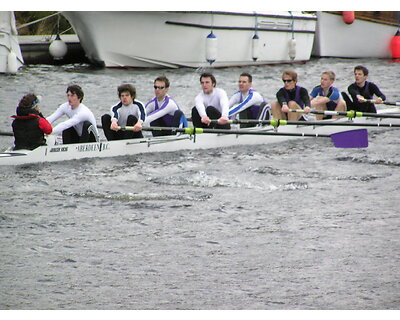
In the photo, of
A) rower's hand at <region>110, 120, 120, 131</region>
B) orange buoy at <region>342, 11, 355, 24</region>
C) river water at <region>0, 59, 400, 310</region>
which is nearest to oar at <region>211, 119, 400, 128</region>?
river water at <region>0, 59, 400, 310</region>

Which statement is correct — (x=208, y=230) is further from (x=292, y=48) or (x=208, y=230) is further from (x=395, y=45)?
(x=395, y=45)

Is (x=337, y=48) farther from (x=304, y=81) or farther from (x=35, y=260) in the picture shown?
(x=35, y=260)

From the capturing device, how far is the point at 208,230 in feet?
38.3

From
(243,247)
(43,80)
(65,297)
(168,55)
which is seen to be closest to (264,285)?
(243,247)

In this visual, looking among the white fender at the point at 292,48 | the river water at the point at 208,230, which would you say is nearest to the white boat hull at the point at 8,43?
the river water at the point at 208,230

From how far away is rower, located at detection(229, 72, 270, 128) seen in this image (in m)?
16.0

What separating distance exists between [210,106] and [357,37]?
16.2m

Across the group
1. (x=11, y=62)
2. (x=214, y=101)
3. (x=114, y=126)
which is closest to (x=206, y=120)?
(x=214, y=101)

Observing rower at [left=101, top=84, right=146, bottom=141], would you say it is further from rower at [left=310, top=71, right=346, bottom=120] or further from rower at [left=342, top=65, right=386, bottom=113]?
rower at [left=342, top=65, right=386, bottom=113]

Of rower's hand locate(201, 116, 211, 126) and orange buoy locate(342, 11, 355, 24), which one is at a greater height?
orange buoy locate(342, 11, 355, 24)

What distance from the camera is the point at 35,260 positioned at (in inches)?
409

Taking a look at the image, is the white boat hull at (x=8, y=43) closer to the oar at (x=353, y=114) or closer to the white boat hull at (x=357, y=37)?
the oar at (x=353, y=114)

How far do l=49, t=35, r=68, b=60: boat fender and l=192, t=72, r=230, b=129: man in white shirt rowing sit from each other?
12156 millimetres

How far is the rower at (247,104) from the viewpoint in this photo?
1603cm
